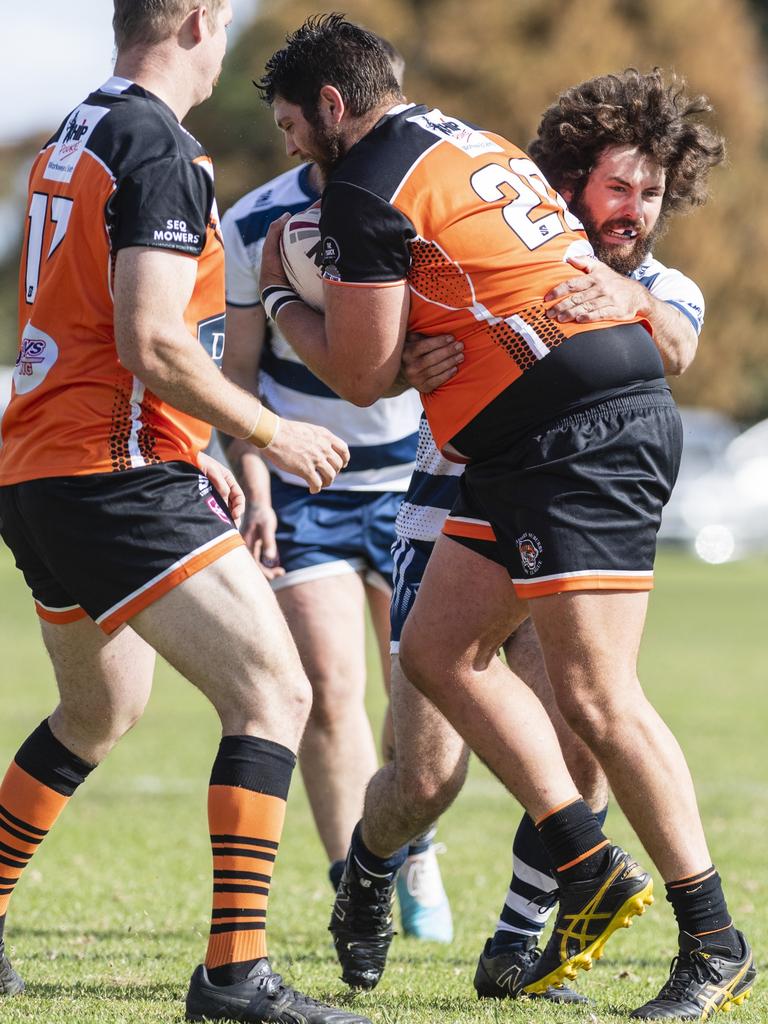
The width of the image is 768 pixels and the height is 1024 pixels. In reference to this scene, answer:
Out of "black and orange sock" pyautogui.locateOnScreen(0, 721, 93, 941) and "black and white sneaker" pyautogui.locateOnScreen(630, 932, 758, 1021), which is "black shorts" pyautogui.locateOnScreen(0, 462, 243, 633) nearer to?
"black and orange sock" pyautogui.locateOnScreen(0, 721, 93, 941)

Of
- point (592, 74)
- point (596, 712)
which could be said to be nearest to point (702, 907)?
point (596, 712)

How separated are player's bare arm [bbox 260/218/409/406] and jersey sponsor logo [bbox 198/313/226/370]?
0.26 m

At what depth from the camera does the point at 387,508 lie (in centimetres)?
576

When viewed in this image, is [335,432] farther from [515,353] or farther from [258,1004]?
[258,1004]

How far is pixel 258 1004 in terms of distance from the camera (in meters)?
3.54

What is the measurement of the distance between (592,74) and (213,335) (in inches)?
1435

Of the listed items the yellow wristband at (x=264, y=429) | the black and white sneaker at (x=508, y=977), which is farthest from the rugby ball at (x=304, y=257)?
the black and white sneaker at (x=508, y=977)

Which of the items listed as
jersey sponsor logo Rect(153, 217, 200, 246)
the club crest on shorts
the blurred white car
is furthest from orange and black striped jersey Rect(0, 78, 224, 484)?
the blurred white car

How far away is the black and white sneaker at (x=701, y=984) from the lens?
3805 millimetres

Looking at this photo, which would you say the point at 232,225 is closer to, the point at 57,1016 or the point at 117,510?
the point at 117,510

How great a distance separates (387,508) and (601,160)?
5.94ft

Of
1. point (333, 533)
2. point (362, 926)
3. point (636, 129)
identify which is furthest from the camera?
point (333, 533)

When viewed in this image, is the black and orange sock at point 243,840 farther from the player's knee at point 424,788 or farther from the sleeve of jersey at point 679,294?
the sleeve of jersey at point 679,294

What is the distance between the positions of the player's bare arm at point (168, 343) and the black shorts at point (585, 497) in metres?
0.71
